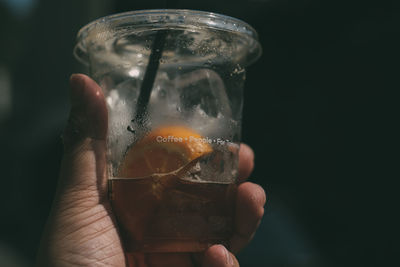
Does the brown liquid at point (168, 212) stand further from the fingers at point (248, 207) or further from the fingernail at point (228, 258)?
the fingers at point (248, 207)

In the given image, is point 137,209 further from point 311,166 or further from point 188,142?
point 311,166

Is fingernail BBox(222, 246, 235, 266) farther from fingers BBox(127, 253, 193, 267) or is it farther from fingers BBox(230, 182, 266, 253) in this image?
fingers BBox(230, 182, 266, 253)

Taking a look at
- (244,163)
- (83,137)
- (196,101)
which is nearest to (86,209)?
(83,137)

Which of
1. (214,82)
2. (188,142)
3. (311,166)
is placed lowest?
(311,166)

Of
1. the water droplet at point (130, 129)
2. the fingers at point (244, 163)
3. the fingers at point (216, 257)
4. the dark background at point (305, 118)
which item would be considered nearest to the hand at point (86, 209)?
the fingers at point (216, 257)

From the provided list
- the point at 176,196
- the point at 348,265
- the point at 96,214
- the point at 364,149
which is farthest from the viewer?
the point at 364,149

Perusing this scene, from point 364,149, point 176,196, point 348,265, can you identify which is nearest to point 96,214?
point 176,196

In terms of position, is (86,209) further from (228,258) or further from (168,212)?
(228,258)

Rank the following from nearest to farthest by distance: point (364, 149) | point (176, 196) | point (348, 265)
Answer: point (176, 196) < point (348, 265) < point (364, 149)

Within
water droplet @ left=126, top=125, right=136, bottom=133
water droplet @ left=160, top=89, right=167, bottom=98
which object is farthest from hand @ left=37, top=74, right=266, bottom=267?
water droplet @ left=160, top=89, right=167, bottom=98
